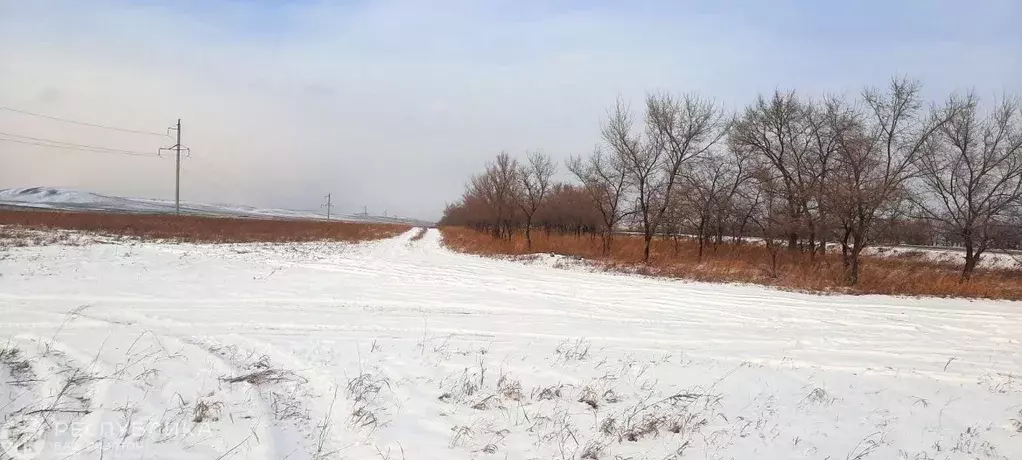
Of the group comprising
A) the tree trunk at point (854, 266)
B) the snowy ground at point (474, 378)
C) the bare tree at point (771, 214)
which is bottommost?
the snowy ground at point (474, 378)

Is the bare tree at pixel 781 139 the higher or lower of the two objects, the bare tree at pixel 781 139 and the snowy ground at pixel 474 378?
the higher

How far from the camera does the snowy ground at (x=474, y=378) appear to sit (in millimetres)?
3795

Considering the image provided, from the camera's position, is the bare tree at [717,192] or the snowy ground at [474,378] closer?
the snowy ground at [474,378]

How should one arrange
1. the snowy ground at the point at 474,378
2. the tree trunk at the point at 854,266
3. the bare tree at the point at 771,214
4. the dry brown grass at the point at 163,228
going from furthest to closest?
the dry brown grass at the point at 163,228, the bare tree at the point at 771,214, the tree trunk at the point at 854,266, the snowy ground at the point at 474,378

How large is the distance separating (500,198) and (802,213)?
88.3ft

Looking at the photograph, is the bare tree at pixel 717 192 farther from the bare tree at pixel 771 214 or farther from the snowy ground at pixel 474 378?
the snowy ground at pixel 474 378

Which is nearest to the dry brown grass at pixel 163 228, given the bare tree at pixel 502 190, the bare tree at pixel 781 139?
the bare tree at pixel 502 190

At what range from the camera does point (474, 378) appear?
5.29 meters

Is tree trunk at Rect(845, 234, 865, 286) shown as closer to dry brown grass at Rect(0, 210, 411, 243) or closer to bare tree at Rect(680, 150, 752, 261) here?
bare tree at Rect(680, 150, 752, 261)

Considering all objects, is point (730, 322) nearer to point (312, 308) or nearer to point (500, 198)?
point (312, 308)

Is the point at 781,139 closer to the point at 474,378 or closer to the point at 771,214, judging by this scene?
the point at 771,214

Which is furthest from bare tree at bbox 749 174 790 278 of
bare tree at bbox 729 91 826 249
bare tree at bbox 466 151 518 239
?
bare tree at bbox 466 151 518 239

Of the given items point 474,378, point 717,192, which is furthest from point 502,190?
point 474,378

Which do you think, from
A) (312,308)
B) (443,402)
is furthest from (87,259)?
(443,402)
